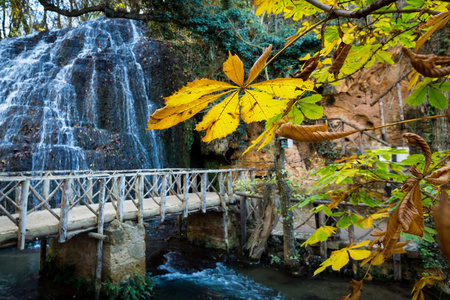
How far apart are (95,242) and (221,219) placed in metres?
3.60

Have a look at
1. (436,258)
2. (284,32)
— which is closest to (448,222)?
(436,258)

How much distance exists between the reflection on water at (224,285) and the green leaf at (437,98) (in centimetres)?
528

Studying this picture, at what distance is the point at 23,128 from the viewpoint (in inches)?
340

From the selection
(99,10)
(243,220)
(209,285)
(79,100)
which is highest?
(99,10)

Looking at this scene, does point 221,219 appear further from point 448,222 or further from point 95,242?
point 448,222

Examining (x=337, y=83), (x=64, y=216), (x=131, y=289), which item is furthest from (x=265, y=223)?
(x=337, y=83)

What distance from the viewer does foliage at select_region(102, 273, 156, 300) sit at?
4668 mm

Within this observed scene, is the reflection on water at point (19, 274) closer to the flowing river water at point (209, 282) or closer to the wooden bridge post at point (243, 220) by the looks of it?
the flowing river water at point (209, 282)

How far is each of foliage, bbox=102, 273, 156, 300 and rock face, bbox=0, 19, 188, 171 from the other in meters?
5.11

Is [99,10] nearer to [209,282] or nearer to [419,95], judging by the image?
[209,282]

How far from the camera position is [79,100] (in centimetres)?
998

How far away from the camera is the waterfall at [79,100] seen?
28.0 ft

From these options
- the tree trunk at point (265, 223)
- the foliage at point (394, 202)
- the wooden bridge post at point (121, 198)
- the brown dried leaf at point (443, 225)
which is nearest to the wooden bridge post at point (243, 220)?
the tree trunk at point (265, 223)

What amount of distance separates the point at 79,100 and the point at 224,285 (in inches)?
351
